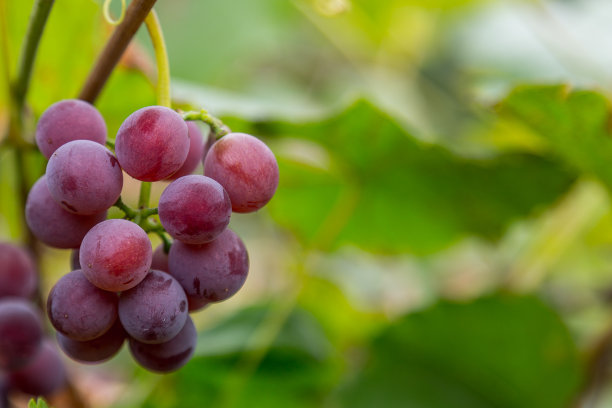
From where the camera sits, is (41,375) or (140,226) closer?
(140,226)

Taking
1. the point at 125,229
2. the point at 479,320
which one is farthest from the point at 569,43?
the point at 125,229

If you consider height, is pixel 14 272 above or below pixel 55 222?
below

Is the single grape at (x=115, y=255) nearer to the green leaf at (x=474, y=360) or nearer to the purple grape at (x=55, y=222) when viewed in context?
the purple grape at (x=55, y=222)

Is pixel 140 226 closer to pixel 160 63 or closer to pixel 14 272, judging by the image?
pixel 160 63

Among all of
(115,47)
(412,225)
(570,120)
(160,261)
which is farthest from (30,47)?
(412,225)

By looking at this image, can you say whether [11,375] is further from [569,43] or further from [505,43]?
[505,43]

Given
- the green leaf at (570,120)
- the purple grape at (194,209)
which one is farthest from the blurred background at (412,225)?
the purple grape at (194,209)
